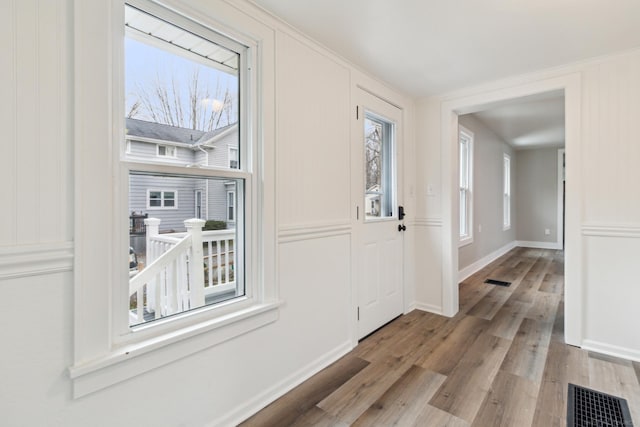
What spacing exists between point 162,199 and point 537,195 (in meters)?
8.09

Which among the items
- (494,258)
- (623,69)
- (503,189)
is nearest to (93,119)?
(623,69)

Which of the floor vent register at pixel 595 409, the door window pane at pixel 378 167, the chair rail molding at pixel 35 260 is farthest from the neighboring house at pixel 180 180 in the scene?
the floor vent register at pixel 595 409

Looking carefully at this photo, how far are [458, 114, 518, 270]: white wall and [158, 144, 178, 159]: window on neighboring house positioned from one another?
3862 millimetres

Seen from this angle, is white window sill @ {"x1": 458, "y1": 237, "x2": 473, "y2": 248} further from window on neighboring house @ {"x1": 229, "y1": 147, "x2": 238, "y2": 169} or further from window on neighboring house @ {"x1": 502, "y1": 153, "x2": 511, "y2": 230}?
window on neighboring house @ {"x1": 229, "y1": 147, "x2": 238, "y2": 169}

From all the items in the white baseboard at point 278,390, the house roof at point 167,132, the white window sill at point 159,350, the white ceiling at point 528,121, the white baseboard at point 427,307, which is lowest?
the white baseboard at point 278,390

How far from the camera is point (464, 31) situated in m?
1.96

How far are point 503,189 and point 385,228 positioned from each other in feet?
15.2

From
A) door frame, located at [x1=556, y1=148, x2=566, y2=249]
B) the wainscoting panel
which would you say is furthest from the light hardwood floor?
door frame, located at [x1=556, y1=148, x2=566, y2=249]

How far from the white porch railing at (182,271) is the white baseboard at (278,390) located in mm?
613

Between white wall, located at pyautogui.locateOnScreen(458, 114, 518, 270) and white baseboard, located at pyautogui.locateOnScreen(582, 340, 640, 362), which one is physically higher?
white wall, located at pyautogui.locateOnScreen(458, 114, 518, 270)

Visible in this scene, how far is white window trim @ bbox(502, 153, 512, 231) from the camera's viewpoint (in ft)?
20.9

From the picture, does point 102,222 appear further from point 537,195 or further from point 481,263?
point 537,195

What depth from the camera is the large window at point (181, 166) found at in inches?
52.6

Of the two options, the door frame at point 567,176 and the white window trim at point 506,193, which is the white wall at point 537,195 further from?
the door frame at point 567,176
